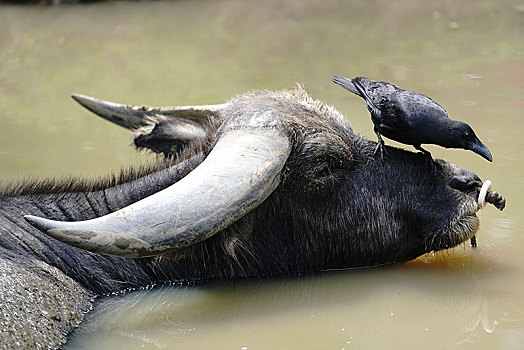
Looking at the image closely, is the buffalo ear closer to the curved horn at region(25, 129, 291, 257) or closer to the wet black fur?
the wet black fur

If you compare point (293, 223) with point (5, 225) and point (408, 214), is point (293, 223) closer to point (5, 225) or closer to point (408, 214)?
point (408, 214)

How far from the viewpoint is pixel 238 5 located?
13086mm

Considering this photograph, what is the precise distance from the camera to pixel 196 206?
3188 millimetres

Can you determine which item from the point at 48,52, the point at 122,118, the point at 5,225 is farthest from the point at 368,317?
the point at 48,52

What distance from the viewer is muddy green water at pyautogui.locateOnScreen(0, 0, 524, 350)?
3.49 m

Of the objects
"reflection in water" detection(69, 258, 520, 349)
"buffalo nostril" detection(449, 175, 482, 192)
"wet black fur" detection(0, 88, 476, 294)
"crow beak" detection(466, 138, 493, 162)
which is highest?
"crow beak" detection(466, 138, 493, 162)

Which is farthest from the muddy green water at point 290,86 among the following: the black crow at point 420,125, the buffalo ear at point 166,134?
the buffalo ear at point 166,134

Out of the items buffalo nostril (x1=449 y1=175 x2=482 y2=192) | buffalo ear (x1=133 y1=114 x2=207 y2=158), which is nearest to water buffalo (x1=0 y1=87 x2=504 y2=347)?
buffalo nostril (x1=449 y1=175 x2=482 y2=192)

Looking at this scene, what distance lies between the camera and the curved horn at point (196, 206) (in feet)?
9.69

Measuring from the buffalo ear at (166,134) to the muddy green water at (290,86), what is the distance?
3.22ft

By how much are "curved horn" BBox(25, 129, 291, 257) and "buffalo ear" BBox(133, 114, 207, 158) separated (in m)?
1.04

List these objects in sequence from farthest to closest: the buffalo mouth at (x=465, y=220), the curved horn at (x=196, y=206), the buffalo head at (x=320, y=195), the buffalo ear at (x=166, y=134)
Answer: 1. the buffalo ear at (x=166, y=134)
2. the buffalo mouth at (x=465, y=220)
3. the buffalo head at (x=320, y=195)
4. the curved horn at (x=196, y=206)

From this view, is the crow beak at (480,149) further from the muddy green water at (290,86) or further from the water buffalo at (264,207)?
the muddy green water at (290,86)

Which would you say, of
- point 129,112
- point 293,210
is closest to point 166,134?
point 129,112
